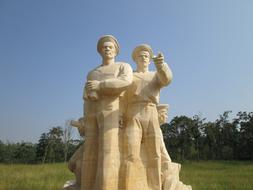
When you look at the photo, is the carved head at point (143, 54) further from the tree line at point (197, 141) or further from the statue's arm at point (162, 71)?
the tree line at point (197, 141)

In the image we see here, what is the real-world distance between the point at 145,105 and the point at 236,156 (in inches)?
1407

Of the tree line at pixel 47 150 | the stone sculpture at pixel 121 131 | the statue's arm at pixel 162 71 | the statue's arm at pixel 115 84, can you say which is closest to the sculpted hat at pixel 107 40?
the stone sculpture at pixel 121 131

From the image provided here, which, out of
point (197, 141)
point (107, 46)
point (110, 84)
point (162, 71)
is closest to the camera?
point (110, 84)

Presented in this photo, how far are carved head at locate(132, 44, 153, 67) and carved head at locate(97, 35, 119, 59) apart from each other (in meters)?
0.48

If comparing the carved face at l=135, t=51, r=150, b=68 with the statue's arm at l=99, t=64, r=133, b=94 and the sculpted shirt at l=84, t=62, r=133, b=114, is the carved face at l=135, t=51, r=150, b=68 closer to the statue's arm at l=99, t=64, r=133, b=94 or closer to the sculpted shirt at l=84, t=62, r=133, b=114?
the sculpted shirt at l=84, t=62, r=133, b=114

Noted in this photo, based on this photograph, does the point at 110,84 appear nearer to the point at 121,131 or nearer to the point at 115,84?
the point at 115,84

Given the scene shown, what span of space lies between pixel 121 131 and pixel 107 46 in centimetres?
168

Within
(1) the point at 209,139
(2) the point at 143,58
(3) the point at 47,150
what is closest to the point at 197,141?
(1) the point at 209,139

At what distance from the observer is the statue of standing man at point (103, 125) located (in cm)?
520

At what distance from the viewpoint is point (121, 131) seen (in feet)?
18.7

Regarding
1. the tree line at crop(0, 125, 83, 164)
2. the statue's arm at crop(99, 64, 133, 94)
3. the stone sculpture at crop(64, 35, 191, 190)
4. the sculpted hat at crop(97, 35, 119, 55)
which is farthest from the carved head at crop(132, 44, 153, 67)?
the tree line at crop(0, 125, 83, 164)

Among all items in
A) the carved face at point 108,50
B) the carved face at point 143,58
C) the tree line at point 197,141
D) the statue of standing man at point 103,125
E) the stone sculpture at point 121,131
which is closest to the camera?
the statue of standing man at point 103,125

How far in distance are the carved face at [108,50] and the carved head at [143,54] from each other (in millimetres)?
560

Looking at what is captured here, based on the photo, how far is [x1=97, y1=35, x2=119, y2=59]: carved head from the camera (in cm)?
589
